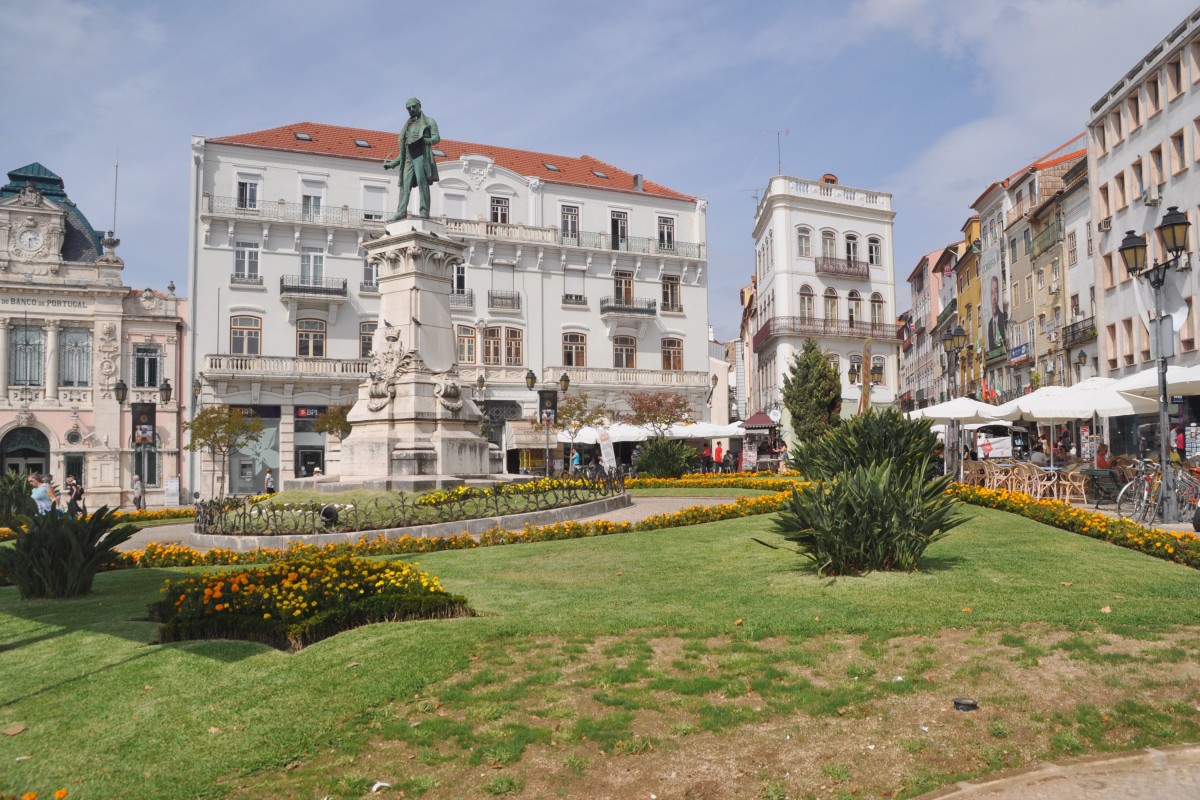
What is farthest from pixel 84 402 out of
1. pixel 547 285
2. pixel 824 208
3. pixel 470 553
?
pixel 824 208

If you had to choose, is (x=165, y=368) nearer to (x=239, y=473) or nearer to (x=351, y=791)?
(x=239, y=473)

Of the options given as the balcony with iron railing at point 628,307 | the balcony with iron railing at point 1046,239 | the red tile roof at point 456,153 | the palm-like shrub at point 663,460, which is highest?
the red tile roof at point 456,153

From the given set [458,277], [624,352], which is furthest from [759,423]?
[458,277]

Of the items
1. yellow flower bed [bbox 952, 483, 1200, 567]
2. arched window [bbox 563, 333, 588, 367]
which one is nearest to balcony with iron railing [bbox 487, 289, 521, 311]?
arched window [bbox 563, 333, 588, 367]

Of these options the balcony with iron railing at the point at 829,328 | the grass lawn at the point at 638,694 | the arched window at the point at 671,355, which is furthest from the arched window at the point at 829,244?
the grass lawn at the point at 638,694

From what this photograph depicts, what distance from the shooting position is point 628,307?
4791 cm

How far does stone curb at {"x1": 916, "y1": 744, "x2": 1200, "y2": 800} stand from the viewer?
14.6ft

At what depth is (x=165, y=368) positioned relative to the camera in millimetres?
42344

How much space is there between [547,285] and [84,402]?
22549mm

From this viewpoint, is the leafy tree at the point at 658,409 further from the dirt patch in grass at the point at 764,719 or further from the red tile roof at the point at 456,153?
the dirt patch in grass at the point at 764,719

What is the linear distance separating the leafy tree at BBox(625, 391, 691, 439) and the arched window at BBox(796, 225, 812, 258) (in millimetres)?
12759

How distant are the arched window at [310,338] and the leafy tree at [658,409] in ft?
49.4

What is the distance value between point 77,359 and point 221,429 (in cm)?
1033

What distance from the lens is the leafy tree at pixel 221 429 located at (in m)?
36.1
